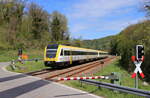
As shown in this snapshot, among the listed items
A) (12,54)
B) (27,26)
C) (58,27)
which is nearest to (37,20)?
(27,26)

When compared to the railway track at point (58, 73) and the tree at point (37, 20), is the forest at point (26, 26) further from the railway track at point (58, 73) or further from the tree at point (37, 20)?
the railway track at point (58, 73)

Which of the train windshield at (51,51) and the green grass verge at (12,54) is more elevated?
the train windshield at (51,51)

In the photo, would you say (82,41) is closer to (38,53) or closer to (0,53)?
(38,53)

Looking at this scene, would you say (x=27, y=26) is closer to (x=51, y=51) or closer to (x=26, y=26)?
(x=26, y=26)

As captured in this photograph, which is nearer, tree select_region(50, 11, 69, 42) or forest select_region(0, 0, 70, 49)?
forest select_region(0, 0, 70, 49)

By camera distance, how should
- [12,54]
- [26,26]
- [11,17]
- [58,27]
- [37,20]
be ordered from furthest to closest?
[58,27] → [37,20] → [26,26] → [11,17] → [12,54]

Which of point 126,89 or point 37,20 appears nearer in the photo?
point 126,89

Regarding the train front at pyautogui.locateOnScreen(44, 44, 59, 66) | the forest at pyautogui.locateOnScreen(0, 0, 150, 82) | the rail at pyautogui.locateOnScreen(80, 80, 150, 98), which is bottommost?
the rail at pyautogui.locateOnScreen(80, 80, 150, 98)

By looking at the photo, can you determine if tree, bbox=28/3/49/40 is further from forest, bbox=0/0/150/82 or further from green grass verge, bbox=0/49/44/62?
green grass verge, bbox=0/49/44/62

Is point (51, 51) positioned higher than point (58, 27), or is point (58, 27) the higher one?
point (58, 27)

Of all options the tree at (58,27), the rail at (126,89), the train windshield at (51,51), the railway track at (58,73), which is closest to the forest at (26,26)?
the tree at (58,27)

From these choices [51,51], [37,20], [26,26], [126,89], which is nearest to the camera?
[126,89]

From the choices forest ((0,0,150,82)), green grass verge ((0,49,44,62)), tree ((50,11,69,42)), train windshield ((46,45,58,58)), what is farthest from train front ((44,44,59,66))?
tree ((50,11,69,42))

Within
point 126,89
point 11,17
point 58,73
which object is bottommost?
point 58,73
